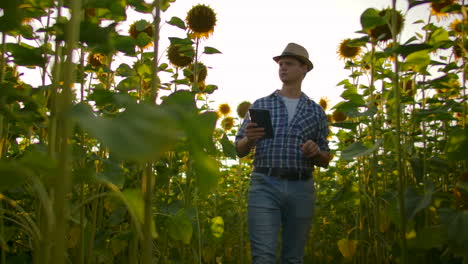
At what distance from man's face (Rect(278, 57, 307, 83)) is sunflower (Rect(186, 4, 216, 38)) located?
2.23ft

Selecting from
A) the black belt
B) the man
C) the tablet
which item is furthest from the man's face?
the black belt

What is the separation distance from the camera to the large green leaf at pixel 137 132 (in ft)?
1.11

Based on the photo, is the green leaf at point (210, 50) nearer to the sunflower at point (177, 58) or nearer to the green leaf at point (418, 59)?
the sunflower at point (177, 58)

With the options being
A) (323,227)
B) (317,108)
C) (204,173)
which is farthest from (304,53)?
(323,227)

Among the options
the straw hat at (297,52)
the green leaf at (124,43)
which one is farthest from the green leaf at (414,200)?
the straw hat at (297,52)

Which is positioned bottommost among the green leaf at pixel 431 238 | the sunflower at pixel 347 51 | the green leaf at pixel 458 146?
the green leaf at pixel 431 238

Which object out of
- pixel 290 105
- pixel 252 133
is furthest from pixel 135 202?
pixel 290 105

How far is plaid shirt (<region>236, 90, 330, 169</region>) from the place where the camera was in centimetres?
289

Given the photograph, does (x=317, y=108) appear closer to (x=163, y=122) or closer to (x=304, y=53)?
(x=304, y=53)

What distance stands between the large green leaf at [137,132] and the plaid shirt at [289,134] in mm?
2519

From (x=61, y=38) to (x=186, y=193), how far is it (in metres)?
2.04

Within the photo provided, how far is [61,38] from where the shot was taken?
887 millimetres

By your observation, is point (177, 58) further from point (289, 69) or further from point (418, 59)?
point (418, 59)

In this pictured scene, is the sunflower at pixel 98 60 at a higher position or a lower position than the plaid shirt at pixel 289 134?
higher
